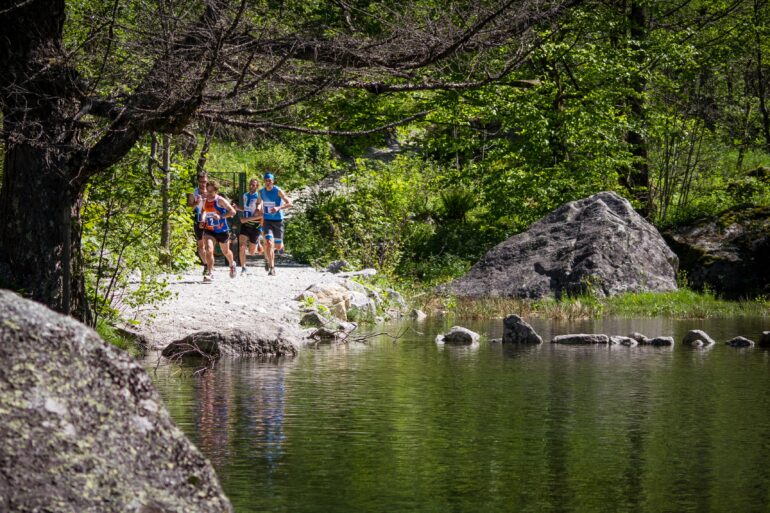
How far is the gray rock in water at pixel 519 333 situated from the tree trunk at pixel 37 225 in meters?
6.40

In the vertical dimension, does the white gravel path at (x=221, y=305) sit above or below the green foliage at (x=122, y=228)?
below

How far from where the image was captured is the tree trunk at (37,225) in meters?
11.5

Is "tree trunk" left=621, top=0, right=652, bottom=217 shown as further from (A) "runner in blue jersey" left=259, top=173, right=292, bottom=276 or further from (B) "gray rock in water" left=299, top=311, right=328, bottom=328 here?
(B) "gray rock in water" left=299, top=311, right=328, bottom=328

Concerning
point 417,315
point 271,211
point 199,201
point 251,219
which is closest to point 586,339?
point 417,315

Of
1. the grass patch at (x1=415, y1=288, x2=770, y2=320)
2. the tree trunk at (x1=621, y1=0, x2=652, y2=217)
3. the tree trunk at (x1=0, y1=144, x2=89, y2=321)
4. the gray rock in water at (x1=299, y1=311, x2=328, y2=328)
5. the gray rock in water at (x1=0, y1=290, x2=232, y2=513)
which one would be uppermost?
the tree trunk at (x1=621, y1=0, x2=652, y2=217)

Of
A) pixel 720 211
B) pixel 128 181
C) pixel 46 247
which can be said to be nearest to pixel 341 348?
pixel 128 181

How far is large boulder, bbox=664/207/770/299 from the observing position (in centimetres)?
2386

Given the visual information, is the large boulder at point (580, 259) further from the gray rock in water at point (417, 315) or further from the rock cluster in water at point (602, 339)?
the rock cluster in water at point (602, 339)

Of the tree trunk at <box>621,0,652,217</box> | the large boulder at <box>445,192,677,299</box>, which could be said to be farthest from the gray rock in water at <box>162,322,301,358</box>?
the tree trunk at <box>621,0,652,217</box>

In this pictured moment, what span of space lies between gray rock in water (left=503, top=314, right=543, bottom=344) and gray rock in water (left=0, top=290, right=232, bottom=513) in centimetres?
1110

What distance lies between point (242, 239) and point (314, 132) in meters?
10.0

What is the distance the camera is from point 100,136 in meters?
11.8

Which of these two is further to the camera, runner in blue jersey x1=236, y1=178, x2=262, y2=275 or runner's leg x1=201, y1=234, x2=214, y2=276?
runner in blue jersey x1=236, y1=178, x2=262, y2=275

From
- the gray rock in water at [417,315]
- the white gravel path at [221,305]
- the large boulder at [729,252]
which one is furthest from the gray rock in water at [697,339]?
the large boulder at [729,252]
